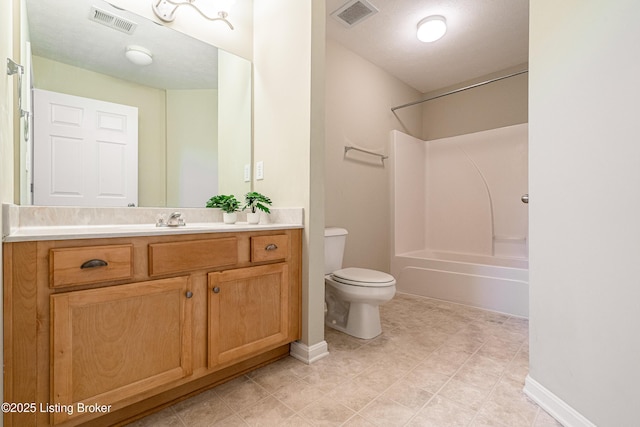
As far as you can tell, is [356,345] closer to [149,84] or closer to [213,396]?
[213,396]

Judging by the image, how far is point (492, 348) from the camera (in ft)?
5.97

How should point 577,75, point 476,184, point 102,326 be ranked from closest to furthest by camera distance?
1. point 102,326
2. point 577,75
3. point 476,184

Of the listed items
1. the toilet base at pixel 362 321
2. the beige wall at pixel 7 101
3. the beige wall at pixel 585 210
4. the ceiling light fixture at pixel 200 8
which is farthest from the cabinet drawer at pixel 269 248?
the ceiling light fixture at pixel 200 8

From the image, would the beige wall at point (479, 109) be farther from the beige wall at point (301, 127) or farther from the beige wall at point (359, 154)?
the beige wall at point (301, 127)

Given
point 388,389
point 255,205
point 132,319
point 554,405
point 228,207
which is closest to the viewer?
point 132,319

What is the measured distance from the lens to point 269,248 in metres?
1.53

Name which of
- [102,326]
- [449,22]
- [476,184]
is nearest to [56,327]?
[102,326]

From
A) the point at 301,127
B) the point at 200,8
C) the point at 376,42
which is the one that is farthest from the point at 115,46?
the point at 376,42

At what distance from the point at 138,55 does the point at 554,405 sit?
2627mm

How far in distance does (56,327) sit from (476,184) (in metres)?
3.64

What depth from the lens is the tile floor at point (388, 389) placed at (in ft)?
3.89

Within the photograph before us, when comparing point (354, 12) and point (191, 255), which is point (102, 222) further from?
point (354, 12)

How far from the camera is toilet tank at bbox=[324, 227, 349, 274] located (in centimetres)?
221

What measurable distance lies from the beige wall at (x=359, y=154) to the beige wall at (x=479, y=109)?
Result: 613mm
